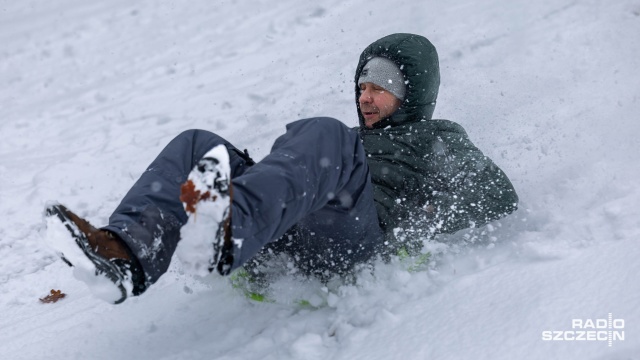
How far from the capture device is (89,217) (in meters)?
4.01

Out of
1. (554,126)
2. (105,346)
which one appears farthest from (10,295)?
(554,126)

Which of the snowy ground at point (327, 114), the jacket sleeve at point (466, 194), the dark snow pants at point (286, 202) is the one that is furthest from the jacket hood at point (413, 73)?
the dark snow pants at point (286, 202)

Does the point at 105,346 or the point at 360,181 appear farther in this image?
the point at 105,346

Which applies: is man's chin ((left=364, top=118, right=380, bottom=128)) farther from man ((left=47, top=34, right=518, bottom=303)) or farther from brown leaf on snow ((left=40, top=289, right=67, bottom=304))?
brown leaf on snow ((left=40, top=289, right=67, bottom=304))

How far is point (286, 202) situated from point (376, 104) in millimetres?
1583

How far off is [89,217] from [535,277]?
9.75 ft

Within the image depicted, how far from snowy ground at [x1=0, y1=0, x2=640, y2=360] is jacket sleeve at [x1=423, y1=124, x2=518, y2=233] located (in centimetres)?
10

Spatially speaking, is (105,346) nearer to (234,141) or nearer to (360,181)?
(360,181)

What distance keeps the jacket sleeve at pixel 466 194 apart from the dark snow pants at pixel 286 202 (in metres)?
0.40

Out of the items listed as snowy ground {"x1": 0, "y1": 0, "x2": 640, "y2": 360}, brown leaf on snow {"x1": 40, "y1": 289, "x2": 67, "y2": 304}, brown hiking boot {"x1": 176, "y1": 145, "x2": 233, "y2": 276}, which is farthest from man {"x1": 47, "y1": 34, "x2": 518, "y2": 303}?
brown leaf on snow {"x1": 40, "y1": 289, "x2": 67, "y2": 304}

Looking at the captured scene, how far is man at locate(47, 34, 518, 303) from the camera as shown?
1680 millimetres

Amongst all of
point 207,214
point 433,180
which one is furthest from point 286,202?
point 433,180

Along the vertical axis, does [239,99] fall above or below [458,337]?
above

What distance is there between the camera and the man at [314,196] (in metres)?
1.68
